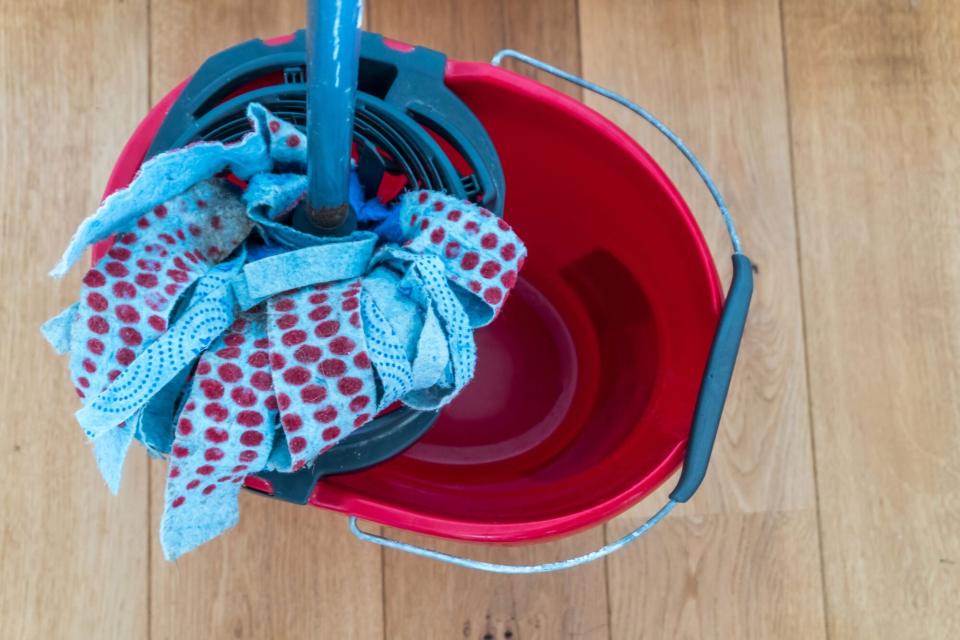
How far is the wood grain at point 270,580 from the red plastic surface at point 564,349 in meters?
0.12

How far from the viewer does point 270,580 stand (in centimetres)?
70

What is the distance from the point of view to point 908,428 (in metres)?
0.76

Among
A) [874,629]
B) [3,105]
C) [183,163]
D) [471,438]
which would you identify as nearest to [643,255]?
[471,438]

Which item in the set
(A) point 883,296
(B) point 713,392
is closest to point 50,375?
(B) point 713,392

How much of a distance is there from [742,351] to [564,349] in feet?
0.51

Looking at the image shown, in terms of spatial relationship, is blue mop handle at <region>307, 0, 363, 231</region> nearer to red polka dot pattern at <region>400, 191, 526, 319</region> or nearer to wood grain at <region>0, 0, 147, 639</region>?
red polka dot pattern at <region>400, 191, 526, 319</region>

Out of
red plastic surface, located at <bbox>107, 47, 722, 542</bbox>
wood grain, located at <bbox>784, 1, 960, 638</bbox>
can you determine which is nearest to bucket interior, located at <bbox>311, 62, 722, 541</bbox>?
red plastic surface, located at <bbox>107, 47, 722, 542</bbox>

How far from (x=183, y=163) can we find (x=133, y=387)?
12 cm

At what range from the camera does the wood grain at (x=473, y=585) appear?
708 millimetres

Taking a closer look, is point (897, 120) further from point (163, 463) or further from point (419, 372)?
point (163, 463)

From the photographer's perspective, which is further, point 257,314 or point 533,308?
point 533,308

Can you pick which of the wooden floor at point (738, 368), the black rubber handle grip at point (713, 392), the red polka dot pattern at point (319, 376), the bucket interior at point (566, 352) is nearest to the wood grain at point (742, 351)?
the wooden floor at point (738, 368)

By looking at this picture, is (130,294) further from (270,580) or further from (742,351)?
(742,351)

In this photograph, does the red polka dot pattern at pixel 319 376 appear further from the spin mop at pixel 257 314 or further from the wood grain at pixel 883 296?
the wood grain at pixel 883 296
